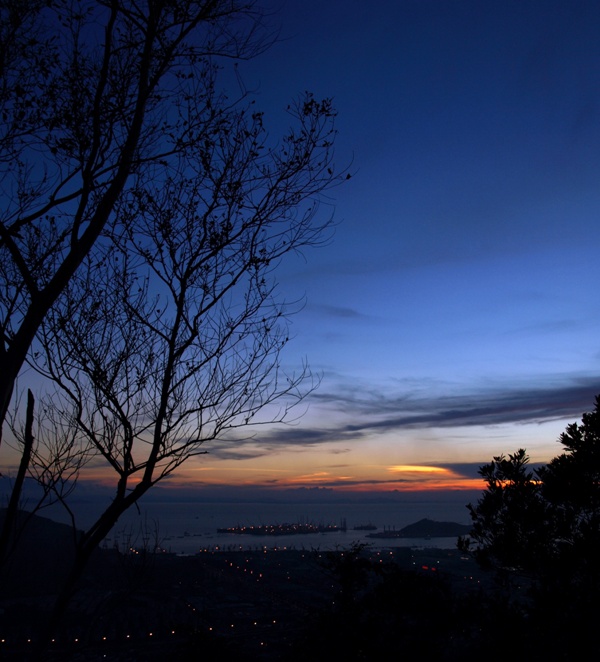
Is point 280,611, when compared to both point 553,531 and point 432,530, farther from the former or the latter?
point 432,530

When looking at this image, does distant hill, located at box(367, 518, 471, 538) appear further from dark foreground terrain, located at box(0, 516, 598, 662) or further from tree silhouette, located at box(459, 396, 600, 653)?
tree silhouette, located at box(459, 396, 600, 653)

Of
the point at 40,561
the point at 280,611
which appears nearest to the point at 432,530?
the point at 280,611

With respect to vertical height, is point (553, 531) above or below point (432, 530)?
above

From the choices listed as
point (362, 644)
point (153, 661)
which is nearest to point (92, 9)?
point (362, 644)

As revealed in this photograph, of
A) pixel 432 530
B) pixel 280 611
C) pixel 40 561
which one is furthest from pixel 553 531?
pixel 432 530

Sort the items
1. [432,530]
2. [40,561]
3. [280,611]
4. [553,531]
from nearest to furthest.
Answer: [553,531], [280,611], [40,561], [432,530]

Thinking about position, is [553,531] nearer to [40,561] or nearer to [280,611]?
[280,611]

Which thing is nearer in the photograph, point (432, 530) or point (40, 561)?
point (40, 561)

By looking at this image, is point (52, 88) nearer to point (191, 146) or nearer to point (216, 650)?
point (191, 146)

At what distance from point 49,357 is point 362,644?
6.75 metres

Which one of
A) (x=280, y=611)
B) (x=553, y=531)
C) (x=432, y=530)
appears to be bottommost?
(x=432, y=530)

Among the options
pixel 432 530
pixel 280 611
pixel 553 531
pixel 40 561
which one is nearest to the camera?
pixel 553 531

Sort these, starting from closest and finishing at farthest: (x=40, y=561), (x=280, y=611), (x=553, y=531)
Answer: (x=553, y=531) → (x=280, y=611) → (x=40, y=561)

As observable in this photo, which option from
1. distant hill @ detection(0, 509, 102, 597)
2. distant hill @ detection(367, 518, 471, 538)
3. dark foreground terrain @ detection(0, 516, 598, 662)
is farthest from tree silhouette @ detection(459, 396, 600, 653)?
distant hill @ detection(367, 518, 471, 538)
